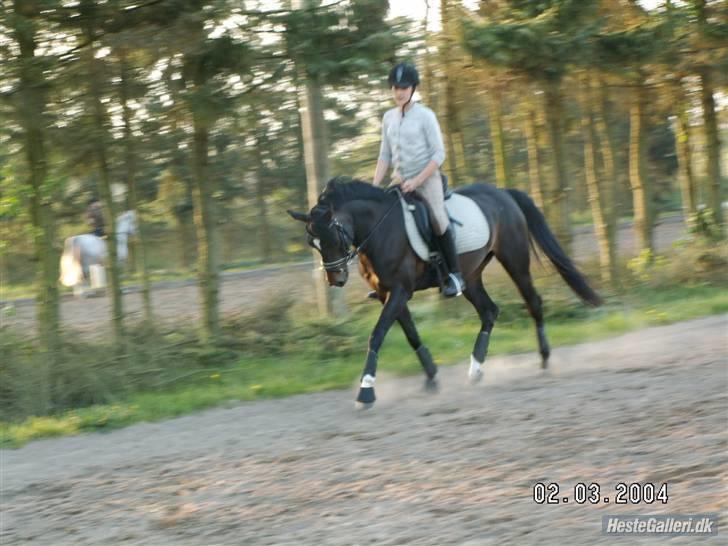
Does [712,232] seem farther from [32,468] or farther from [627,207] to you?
[627,207]

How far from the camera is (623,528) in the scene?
5051 millimetres

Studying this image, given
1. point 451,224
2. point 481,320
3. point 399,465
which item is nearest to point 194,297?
point 481,320

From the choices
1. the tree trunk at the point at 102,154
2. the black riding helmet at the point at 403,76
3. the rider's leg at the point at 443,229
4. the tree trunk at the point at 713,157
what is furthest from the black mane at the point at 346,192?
the tree trunk at the point at 713,157

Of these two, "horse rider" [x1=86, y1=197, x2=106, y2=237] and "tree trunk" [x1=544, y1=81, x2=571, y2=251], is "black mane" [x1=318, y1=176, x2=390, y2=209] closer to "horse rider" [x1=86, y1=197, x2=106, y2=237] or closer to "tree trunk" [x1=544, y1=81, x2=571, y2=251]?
"tree trunk" [x1=544, y1=81, x2=571, y2=251]

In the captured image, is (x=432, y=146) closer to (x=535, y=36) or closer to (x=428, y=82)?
(x=535, y=36)

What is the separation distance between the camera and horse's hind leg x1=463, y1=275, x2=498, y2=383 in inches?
395

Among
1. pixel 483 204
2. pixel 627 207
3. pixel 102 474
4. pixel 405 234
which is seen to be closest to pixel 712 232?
pixel 483 204

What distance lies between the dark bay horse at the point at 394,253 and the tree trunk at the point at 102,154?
3551 millimetres

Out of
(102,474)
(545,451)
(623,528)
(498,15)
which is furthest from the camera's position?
(498,15)

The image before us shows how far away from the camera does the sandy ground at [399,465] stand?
5.50m

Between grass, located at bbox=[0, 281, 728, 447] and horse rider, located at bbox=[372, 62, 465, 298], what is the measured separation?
1886 millimetres

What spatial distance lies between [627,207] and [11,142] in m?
30.1

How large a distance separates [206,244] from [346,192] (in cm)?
396

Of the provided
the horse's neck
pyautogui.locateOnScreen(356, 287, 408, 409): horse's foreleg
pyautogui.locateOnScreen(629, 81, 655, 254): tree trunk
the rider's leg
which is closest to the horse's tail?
the rider's leg
